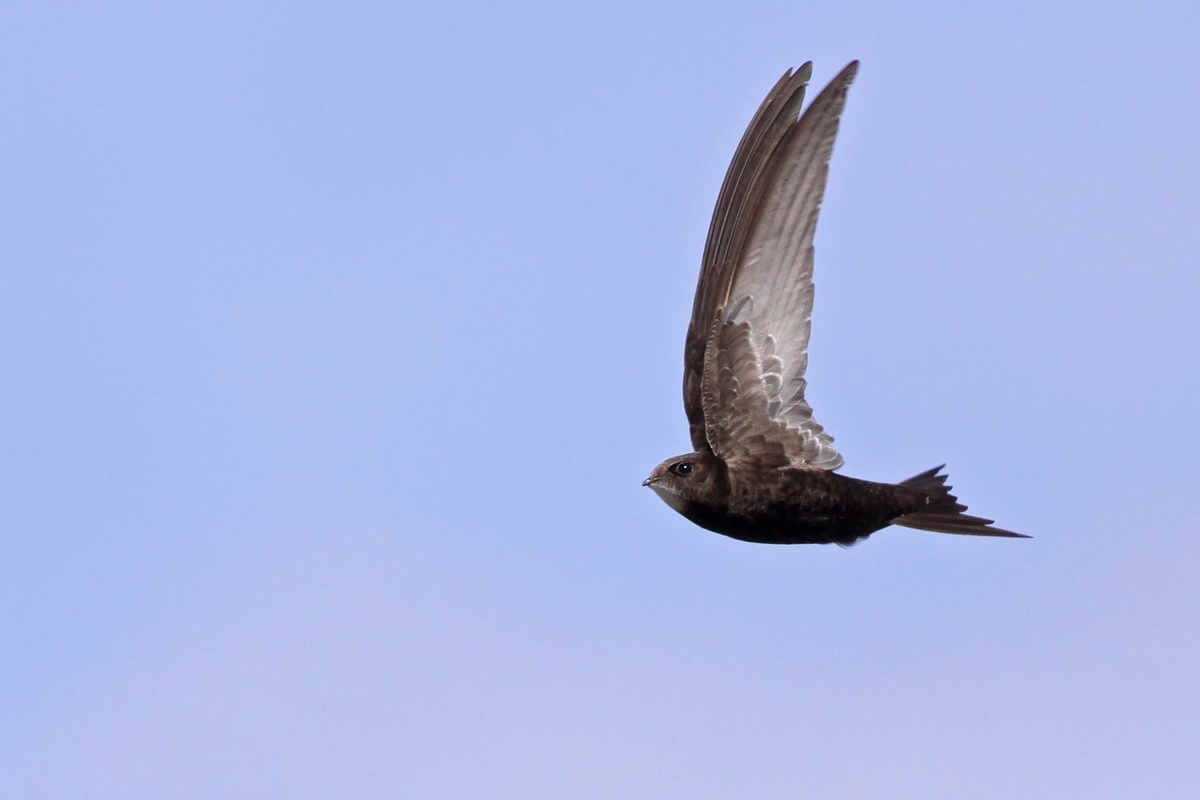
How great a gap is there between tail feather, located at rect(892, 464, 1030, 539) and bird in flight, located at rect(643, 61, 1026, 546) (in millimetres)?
211

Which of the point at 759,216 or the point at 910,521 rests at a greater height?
the point at 759,216

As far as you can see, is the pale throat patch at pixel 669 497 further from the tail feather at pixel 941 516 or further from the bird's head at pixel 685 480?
the tail feather at pixel 941 516

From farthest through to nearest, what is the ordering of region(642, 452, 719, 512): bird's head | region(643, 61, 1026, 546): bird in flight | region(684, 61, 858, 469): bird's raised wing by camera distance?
region(684, 61, 858, 469): bird's raised wing < region(643, 61, 1026, 546): bird in flight < region(642, 452, 719, 512): bird's head

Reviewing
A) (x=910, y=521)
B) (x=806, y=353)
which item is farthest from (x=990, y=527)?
(x=806, y=353)

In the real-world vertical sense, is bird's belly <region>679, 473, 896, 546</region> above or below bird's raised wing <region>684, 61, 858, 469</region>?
below

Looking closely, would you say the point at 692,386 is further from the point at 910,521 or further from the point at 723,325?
the point at 910,521

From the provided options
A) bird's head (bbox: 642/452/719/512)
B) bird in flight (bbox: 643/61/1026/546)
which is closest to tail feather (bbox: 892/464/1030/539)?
bird in flight (bbox: 643/61/1026/546)

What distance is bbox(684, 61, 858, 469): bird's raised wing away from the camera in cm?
2136

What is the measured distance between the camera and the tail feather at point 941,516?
2192 centimetres

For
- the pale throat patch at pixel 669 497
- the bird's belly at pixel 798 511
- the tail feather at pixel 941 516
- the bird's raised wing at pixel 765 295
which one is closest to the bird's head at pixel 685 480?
the pale throat patch at pixel 669 497

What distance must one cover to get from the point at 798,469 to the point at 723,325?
132cm

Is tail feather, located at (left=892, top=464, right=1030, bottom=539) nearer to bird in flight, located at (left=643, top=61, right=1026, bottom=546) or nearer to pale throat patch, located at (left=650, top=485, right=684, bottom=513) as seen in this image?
bird in flight, located at (left=643, top=61, right=1026, bottom=546)

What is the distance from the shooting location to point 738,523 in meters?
21.3

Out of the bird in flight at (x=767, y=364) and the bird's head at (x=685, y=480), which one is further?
the bird in flight at (x=767, y=364)
